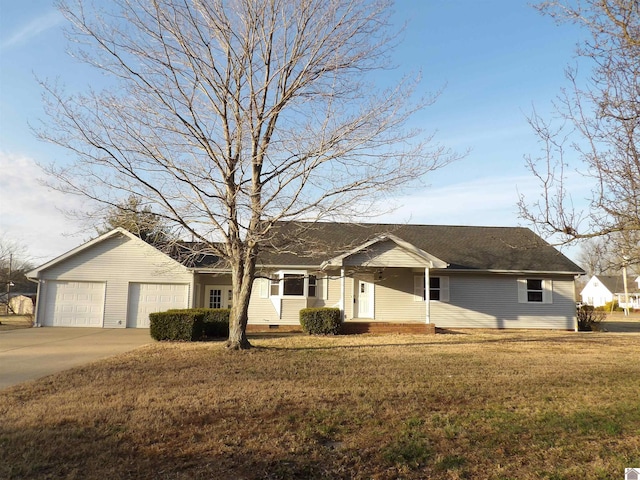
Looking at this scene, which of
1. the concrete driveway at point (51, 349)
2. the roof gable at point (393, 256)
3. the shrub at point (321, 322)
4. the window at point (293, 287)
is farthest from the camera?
the window at point (293, 287)

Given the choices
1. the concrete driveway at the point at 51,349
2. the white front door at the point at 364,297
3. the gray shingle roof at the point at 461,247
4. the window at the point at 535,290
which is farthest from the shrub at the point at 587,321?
the concrete driveway at the point at 51,349

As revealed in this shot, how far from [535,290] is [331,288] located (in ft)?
28.4

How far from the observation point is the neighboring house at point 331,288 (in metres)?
19.6

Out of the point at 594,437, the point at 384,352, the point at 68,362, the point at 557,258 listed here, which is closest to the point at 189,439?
the point at 594,437

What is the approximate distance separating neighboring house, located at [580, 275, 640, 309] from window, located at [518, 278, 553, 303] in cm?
4998

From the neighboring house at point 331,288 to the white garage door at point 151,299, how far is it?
0.04m

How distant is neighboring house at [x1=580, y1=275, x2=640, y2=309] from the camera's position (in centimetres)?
6314

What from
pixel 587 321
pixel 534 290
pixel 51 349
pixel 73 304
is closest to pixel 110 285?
pixel 73 304

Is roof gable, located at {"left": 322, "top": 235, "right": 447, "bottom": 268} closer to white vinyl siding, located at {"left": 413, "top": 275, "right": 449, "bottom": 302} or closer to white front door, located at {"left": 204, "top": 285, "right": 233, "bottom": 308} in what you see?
white vinyl siding, located at {"left": 413, "top": 275, "right": 449, "bottom": 302}

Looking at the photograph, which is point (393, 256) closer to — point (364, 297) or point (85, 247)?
point (364, 297)

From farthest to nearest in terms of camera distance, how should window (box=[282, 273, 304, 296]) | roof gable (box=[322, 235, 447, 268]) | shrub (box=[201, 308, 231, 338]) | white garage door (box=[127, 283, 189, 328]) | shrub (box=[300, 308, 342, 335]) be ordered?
white garage door (box=[127, 283, 189, 328]) → window (box=[282, 273, 304, 296]) → roof gable (box=[322, 235, 447, 268]) → shrub (box=[300, 308, 342, 335]) → shrub (box=[201, 308, 231, 338])

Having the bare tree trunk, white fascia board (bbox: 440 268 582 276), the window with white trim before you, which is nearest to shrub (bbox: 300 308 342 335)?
the window with white trim

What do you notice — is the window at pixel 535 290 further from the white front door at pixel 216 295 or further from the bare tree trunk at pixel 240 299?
the bare tree trunk at pixel 240 299

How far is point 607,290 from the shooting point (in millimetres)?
67688
